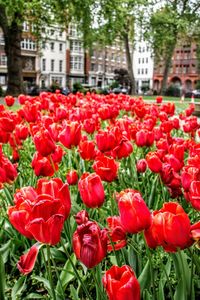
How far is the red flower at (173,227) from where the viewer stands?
1.18 meters

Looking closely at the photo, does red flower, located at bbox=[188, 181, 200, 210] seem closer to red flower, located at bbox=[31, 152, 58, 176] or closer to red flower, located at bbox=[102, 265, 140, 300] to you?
red flower, located at bbox=[102, 265, 140, 300]

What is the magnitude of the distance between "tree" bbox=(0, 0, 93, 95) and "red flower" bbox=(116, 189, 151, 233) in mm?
17353

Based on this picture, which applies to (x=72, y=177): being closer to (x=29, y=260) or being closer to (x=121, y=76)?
(x=29, y=260)

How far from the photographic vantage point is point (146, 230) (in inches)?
53.6

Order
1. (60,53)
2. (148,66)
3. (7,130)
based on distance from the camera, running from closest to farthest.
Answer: (7,130)
(60,53)
(148,66)

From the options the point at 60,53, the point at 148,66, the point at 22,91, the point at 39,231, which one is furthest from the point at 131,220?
the point at 148,66

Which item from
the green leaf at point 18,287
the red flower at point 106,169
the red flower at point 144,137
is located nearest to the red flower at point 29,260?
the red flower at point 106,169

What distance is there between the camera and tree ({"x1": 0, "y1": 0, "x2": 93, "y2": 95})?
18422mm

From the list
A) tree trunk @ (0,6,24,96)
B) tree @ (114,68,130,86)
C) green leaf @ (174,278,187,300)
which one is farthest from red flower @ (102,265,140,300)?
tree @ (114,68,130,86)

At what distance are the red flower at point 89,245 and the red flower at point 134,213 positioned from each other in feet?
0.33

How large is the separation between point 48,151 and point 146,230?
3.46ft

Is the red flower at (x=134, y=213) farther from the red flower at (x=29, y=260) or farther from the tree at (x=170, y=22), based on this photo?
the tree at (x=170, y=22)

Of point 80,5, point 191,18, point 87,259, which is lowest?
point 87,259

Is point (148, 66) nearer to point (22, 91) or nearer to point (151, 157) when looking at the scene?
point (22, 91)
